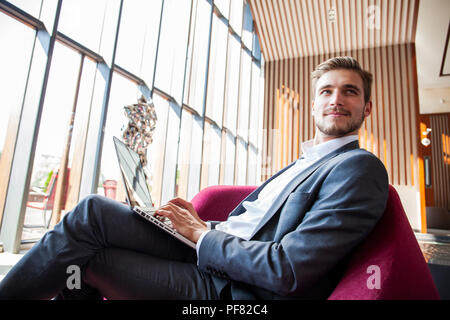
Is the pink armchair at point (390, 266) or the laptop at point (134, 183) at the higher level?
the laptop at point (134, 183)

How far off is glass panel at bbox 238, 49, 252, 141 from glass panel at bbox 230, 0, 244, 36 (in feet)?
2.05

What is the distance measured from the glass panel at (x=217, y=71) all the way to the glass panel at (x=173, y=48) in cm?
100

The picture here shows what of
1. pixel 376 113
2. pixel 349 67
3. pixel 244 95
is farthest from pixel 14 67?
pixel 376 113

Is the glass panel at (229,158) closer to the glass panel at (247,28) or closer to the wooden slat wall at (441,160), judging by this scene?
the glass panel at (247,28)

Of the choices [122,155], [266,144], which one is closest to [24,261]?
[122,155]

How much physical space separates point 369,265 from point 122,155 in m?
0.92

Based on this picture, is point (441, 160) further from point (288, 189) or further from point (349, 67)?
point (288, 189)

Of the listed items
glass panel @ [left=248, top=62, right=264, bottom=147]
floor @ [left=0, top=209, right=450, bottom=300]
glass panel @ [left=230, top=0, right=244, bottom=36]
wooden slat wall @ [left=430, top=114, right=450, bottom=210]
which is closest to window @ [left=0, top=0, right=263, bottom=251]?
floor @ [left=0, top=209, right=450, bottom=300]

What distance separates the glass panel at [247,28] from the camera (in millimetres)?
7566

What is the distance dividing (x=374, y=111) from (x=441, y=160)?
4.63 meters

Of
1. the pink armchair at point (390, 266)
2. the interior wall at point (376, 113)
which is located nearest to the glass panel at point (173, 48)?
the interior wall at point (376, 113)

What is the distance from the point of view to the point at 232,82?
6977 millimetres

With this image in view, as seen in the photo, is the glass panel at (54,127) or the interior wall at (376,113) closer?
the glass panel at (54,127)

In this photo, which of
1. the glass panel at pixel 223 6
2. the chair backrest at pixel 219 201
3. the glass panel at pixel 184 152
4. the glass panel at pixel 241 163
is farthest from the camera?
the glass panel at pixel 241 163
